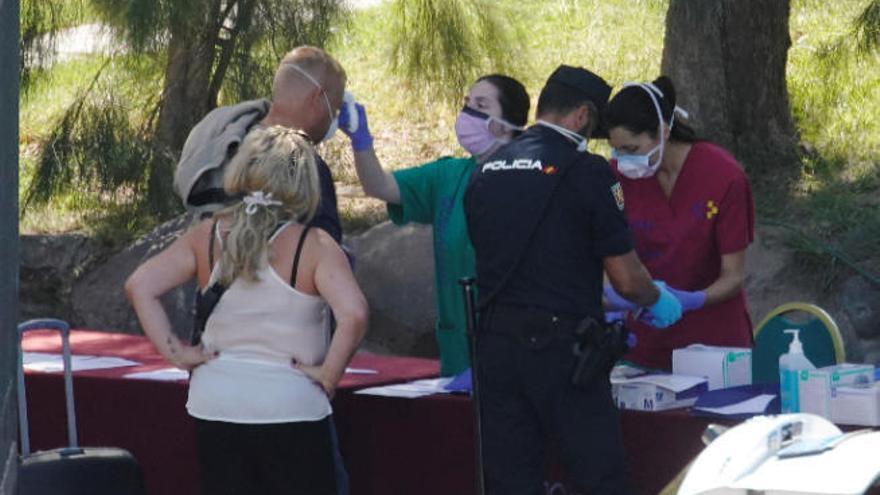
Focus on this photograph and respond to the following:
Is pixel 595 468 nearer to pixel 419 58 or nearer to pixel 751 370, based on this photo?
pixel 751 370

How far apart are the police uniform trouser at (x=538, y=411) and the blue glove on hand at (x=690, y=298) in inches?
21.2

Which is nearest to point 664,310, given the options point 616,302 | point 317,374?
point 616,302

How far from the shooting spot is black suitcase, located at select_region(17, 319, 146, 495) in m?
3.61

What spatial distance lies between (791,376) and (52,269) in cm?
489

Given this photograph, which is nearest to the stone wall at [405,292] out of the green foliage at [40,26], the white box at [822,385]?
the green foliage at [40,26]

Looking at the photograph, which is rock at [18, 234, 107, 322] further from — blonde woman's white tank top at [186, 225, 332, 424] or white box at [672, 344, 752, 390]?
white box at [672, 344, 752, 390]

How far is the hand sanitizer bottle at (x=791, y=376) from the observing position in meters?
3.36

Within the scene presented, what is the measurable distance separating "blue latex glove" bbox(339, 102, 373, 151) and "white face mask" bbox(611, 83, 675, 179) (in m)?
0.66

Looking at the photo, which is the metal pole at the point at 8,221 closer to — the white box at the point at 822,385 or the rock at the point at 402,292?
the white box at the point at 822,385

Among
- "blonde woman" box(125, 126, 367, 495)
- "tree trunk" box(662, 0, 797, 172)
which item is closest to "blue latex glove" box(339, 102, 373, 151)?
"blonde woman" box(125, 126, 367, 495)

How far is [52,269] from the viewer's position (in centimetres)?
752

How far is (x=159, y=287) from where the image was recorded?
3.57 metres

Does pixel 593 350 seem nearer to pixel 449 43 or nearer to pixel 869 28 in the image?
pixel 869 28

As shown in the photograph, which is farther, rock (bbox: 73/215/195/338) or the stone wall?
rock (bbox: 73/215/195/338)
